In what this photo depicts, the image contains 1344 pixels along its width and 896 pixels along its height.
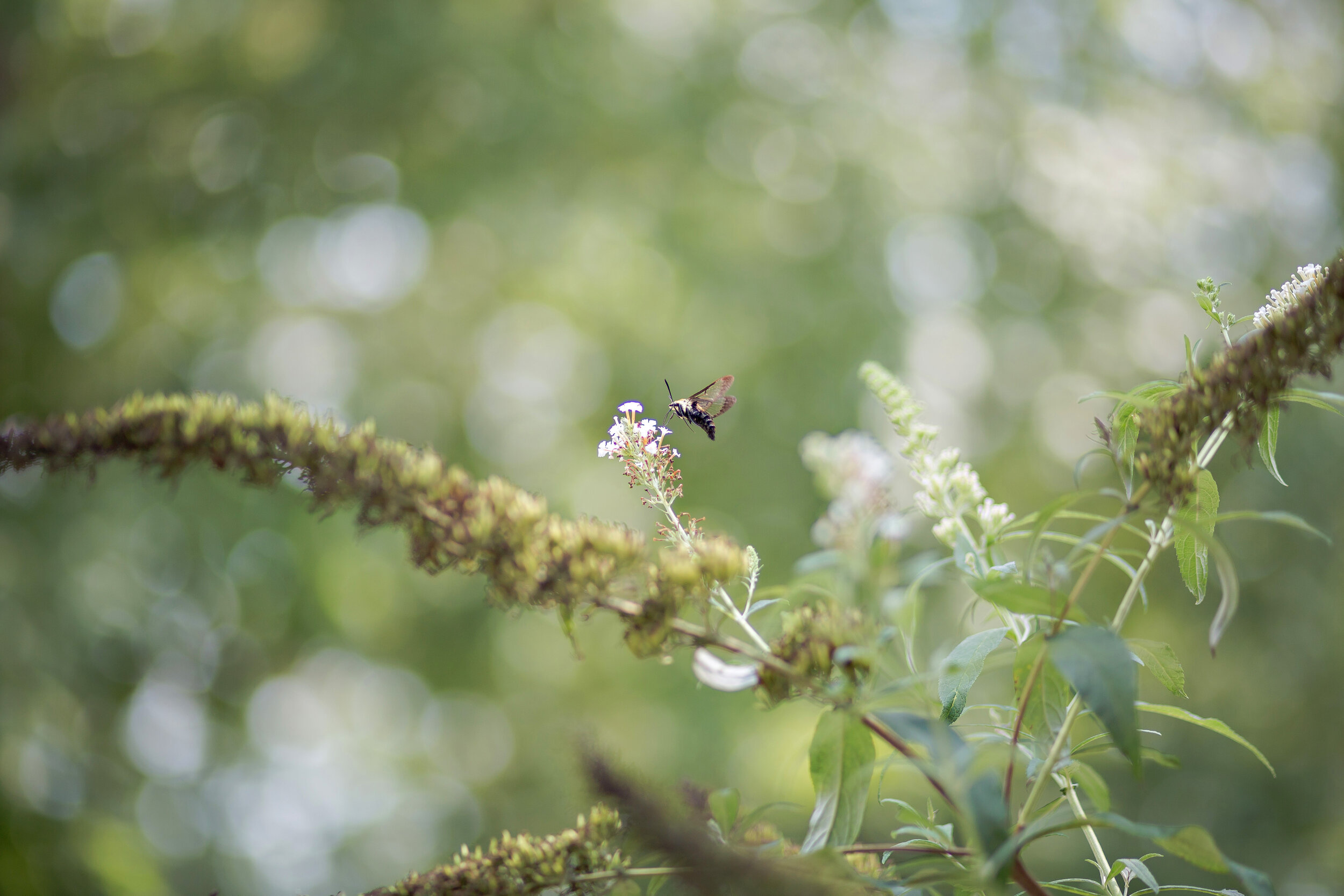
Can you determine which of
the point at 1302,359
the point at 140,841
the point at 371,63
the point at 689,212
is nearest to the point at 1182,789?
the point at 689,212

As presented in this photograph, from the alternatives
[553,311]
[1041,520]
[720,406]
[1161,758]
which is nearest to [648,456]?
[720,406]

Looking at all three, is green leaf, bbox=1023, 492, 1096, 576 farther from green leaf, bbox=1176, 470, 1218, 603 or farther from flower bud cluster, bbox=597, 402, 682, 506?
flower bud cluster, bbox=597, 402, 682, 506

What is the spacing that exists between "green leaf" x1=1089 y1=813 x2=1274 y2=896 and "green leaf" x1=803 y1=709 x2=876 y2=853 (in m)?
0.11

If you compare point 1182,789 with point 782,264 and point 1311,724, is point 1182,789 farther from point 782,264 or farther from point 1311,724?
point 782,264

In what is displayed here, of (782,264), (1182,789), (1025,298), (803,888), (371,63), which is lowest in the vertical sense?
(1182,789)

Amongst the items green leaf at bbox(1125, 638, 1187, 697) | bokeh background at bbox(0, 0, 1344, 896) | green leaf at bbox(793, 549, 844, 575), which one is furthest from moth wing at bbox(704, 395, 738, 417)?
bokeh background at bbox(0, 0, 1344, 896)

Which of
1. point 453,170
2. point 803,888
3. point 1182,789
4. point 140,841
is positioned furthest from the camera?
point 453,170

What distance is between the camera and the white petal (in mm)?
383

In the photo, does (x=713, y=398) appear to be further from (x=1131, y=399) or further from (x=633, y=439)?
(x=1131, y=399)

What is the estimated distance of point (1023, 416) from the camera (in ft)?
12.4

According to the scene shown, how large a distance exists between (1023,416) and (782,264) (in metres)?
1.42

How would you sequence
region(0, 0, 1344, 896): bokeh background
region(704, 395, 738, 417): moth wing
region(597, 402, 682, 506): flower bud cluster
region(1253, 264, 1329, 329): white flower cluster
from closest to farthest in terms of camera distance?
region(1253, 264, 1329, 329): white flower cluster → region(597, 402, 682, 506): flower bud cluster → region(704, 395, 738, 417): moth wing → region(0, 0, 1344, 896): bokeh background

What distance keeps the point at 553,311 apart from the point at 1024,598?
3798 mm

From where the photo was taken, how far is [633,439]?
545 mm
